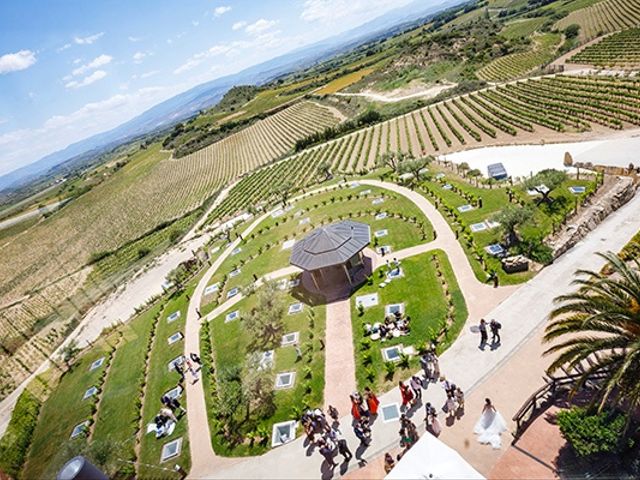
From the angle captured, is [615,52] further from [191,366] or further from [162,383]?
[162,383]

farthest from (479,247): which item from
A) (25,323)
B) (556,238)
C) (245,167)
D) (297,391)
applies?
(245,167)

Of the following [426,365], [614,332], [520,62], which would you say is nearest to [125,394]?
[426,365]

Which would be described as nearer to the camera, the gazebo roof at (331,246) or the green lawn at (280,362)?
the green lawn at (280,362)

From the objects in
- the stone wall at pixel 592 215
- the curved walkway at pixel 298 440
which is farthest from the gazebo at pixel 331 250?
the stone wall at pixel 592 215

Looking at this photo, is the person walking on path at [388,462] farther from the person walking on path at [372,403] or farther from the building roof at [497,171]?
the building roof at [497,171]

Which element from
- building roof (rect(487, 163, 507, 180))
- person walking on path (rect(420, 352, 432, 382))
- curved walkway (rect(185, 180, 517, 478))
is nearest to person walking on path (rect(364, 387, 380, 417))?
curved walkway (rect(185, 180, 517, 478))

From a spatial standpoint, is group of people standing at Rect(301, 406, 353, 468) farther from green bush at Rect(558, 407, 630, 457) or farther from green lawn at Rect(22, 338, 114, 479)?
green lawn at Rect(22, 338, 114, 479)
